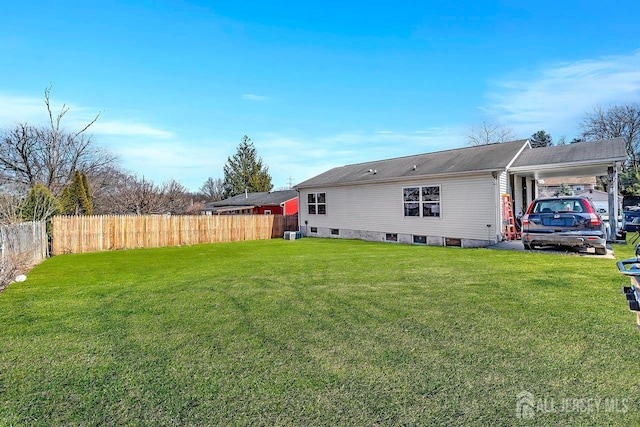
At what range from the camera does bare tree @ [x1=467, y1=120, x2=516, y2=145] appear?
30.6m

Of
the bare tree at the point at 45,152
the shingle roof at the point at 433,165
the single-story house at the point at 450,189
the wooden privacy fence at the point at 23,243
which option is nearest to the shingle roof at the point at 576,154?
the single-story house at the point at 450,189

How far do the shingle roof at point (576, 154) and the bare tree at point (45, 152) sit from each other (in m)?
25.5

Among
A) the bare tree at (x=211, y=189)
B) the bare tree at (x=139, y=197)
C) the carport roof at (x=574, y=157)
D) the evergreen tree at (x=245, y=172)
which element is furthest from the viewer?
the bare tree at (x=211, y=189)

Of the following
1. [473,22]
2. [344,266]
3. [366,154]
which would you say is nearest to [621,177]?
[366,154]

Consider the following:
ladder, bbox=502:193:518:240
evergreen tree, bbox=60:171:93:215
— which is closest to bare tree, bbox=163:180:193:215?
evergreen tree, bbox=60:171:93:215

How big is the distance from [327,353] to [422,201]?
445 inches

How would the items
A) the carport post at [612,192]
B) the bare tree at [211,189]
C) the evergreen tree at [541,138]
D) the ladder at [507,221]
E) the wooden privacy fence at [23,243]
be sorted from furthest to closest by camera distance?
the bare tree at [211,189], the evergreen tree at [541,138], the ladder at [507,221], the carport post at [612,192], the wooden privacy fence at [23,243]

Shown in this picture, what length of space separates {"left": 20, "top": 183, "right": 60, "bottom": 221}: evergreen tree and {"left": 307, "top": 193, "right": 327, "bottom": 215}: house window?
11.6 m

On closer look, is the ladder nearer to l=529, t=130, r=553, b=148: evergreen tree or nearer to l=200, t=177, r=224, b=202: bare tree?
l=529, t=130, r=553, b=148: evergreen tree

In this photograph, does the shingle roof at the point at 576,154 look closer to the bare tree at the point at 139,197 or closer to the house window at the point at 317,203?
the house window at the point at 317,203

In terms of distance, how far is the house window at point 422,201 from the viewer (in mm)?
13164

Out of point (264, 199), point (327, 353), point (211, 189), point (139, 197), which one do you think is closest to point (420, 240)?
point (327, 353)

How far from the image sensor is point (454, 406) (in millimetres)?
2262

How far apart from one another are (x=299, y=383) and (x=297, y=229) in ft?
60.6
